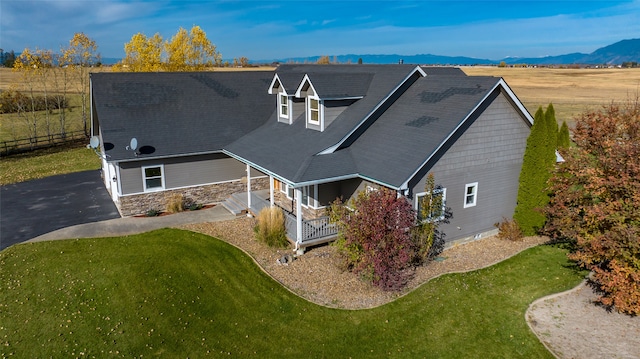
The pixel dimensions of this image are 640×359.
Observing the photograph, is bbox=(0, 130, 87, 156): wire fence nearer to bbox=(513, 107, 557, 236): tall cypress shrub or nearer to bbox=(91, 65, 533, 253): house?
bbox=(91, 65, 533, 253): house

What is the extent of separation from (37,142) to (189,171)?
24.3m

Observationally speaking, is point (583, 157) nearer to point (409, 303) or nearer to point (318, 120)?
point (409, 303)

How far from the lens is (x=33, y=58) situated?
36.2 metres

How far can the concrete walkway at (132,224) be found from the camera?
17.9 metres

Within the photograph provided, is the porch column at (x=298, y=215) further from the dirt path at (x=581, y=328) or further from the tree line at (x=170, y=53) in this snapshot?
the tree line at (x=170, y=53)

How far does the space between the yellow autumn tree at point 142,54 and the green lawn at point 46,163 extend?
37.4 ft

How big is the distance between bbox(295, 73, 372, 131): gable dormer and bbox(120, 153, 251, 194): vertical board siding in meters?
5.58

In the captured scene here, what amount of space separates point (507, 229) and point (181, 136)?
1702cm

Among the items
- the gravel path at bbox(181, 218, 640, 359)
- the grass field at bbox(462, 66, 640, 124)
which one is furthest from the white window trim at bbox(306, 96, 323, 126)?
the grass field at bbox(462, 66, 640, 124)

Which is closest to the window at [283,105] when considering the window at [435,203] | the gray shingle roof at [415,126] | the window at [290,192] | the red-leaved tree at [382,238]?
the window at [290,192]

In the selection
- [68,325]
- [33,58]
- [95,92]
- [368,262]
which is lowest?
[68,325]

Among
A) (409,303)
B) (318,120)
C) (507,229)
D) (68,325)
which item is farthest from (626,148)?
(68,325)

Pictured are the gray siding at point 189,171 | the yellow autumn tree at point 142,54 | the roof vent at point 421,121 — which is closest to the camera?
the roof vent at point 421,121

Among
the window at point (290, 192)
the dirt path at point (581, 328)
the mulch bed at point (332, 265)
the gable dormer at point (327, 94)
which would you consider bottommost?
the dirt path at point (581, 328)
